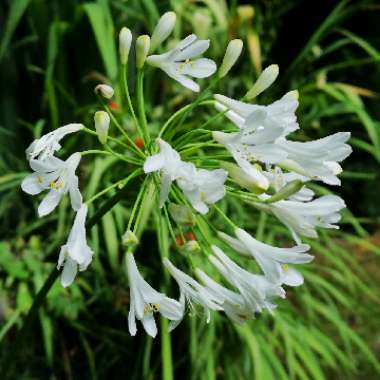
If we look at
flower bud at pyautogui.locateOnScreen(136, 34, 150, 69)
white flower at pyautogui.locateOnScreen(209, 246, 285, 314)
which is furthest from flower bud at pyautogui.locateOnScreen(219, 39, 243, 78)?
white flower at pyautogui.locateOnScreen(209, 246, 285, 314)

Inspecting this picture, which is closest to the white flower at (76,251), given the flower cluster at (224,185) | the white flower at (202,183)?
the flower cluster at (224,185)

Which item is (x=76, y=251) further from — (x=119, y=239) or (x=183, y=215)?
(x=119, y=239)

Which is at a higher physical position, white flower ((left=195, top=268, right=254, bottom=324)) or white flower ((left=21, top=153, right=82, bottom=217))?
white flower ((left=21, top=153, right=82, bottom=217))

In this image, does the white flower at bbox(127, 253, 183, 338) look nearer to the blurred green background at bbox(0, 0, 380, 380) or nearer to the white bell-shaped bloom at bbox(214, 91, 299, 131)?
the white bell-shaped bloom at bbox(214, 91, 299, 131)

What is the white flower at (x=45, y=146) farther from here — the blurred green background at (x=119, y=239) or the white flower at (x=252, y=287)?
the blurred green background at (x=119, y=239)

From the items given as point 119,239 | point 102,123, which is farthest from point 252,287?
point 119,239
